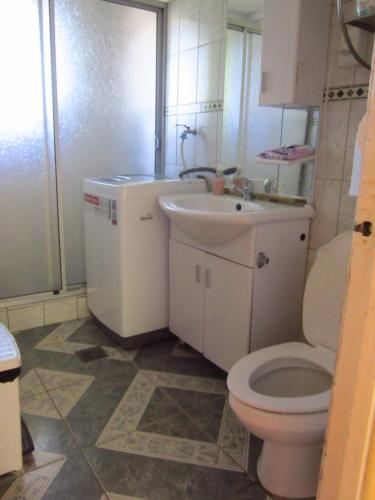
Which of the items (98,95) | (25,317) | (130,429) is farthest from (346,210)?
(25,317)

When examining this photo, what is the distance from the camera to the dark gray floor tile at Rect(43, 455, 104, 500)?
133 centimetres

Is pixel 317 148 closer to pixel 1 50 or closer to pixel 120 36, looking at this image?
pixel 120 36

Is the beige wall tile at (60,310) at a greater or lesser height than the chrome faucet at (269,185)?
lesser

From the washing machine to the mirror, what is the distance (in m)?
0.35

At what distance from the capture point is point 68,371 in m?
2.06

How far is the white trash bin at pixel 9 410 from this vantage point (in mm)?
1322

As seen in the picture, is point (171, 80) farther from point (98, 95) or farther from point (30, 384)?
point (30, 384)

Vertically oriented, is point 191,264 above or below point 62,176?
below

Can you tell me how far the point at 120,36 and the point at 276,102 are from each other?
1.35m

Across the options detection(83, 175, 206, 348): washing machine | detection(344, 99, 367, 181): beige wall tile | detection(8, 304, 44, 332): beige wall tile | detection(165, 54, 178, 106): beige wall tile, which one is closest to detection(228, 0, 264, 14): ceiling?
detection(165, 54, 178, 106): beige wall tile

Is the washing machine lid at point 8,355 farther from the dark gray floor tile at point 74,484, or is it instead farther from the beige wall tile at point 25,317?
the beige wall tile at point 25,317

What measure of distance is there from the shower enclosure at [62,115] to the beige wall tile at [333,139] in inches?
54.2

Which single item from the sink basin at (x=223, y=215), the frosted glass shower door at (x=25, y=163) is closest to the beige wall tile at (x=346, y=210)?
the sink basin at (x=223, y=215)

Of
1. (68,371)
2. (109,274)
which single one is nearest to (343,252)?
(109,274)
